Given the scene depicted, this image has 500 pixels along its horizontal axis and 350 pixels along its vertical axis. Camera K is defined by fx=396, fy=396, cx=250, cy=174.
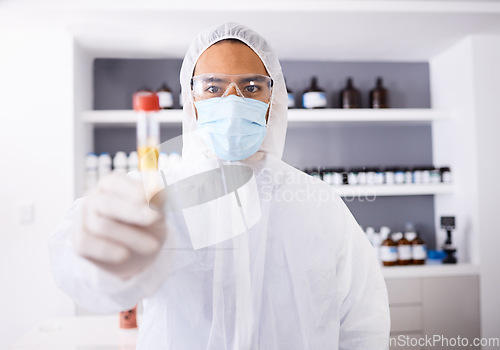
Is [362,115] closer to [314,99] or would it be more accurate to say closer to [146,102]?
[314,99]

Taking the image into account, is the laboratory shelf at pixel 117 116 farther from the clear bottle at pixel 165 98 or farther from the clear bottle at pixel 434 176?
the clear bottle at pixel 434 176

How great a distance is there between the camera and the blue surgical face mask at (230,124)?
870 mm

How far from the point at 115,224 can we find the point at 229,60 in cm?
59

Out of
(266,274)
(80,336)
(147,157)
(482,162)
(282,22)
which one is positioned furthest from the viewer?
(482,162)

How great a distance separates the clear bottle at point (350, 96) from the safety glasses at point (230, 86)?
1638 mm

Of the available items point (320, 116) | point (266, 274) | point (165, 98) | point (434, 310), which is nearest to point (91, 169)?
point (165, 98)

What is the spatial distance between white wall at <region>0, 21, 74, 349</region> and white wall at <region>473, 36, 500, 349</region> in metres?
2.24

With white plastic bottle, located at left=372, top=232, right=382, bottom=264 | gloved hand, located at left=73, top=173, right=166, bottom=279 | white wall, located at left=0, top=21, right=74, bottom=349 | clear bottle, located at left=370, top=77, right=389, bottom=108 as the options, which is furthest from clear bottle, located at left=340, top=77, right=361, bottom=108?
gloved hand, located at left=73, top=173, right=166, bottom=279

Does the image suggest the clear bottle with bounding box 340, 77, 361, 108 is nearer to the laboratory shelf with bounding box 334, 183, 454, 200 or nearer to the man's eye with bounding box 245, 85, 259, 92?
the laboratory shelf with bounding box 334, 183, 454, 200

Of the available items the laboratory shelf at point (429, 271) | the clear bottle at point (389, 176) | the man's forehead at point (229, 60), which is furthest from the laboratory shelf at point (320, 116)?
the man's forehead at point (229, 60)

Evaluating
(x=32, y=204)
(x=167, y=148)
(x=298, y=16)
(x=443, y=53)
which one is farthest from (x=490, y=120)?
(x=32, y=204)

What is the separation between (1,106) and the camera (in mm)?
2107

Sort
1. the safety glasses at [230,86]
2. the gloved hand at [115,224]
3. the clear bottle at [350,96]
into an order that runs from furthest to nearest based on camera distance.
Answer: the clear bottle at [350,96], the safety glasses at [230,86], the gloved hand at [115,224]

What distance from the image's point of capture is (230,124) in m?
0.87
